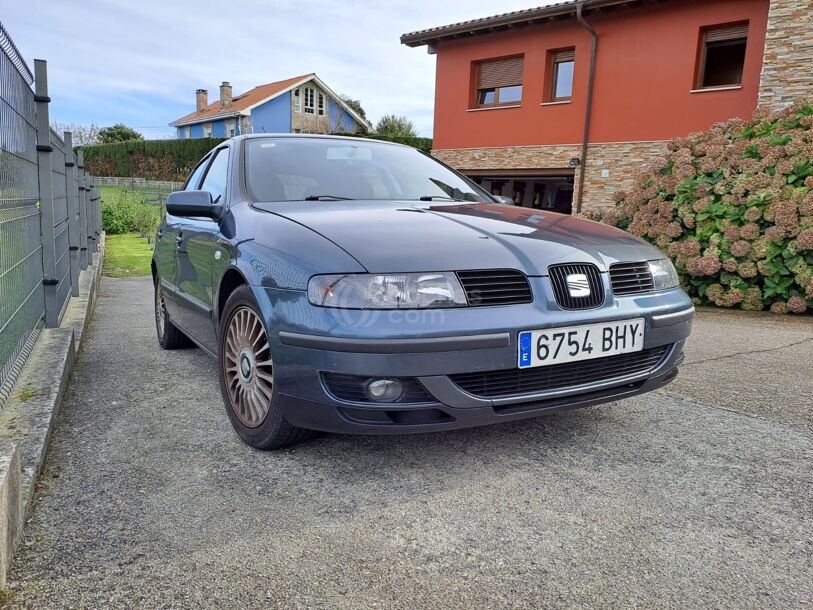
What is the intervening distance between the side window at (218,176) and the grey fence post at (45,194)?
103 cm

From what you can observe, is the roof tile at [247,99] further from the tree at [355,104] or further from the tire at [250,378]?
the tire at [250,378]

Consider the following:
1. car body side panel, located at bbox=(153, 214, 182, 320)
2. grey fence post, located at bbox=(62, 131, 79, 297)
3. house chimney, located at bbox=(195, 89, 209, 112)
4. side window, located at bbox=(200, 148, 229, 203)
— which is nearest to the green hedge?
house chimney, located at bbox=(195, 89, 209, 112)

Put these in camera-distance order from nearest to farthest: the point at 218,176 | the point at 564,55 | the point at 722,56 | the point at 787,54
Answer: the point at 218,176 < the point at 787,54 < the point at 722,56 < the point at 564,55

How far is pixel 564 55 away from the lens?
51.4 ft

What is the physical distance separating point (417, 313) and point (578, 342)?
64 cm

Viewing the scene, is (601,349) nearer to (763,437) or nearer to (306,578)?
(763,437)

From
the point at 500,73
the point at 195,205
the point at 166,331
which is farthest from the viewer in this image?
the point at 500,73

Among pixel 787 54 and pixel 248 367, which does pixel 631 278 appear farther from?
pixel 787 54

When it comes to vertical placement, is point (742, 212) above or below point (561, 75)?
below

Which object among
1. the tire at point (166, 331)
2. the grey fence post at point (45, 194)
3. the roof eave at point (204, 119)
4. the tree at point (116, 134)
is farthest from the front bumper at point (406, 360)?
the tree at point (116, 134)

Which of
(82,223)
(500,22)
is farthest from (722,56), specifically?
(82,223)

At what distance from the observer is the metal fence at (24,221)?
9.14ft

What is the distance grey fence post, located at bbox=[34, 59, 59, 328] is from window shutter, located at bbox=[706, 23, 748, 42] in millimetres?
13025

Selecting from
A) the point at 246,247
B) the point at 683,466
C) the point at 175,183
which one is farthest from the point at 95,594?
the point at 175,183
